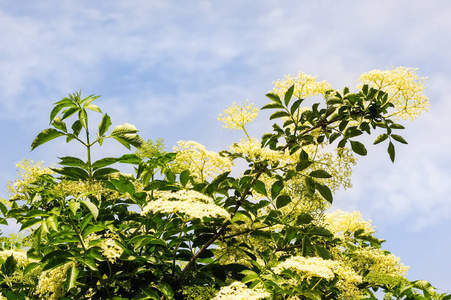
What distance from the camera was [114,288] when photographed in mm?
3346

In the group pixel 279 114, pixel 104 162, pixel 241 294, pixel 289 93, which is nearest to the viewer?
pixel 241 294

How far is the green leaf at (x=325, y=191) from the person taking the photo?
3.44 meters

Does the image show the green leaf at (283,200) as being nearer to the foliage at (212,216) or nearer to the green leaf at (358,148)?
the foliage at (212,216)

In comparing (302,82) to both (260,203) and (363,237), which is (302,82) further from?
(363,237)

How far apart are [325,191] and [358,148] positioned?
51 cm

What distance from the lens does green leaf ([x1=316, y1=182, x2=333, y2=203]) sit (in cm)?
344

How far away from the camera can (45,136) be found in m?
3.27

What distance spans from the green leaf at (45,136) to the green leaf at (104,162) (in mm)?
321

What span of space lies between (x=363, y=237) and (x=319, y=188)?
0.68 m

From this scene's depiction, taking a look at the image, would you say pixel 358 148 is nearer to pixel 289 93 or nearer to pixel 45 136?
pixel 289 93

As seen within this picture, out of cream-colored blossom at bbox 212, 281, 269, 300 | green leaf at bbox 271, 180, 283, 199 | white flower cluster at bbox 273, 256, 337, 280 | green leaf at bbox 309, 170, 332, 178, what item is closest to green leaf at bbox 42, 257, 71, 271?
cream-colored blossom at bbox 212, 281, 269, 300

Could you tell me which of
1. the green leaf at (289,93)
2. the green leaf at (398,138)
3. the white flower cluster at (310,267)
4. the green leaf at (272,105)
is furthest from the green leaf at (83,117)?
the green leaf at (398,138)

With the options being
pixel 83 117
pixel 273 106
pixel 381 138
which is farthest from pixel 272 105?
pixel 83 117

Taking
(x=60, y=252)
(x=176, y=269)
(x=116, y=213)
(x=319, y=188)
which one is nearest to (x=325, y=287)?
(x=319, y=188)
